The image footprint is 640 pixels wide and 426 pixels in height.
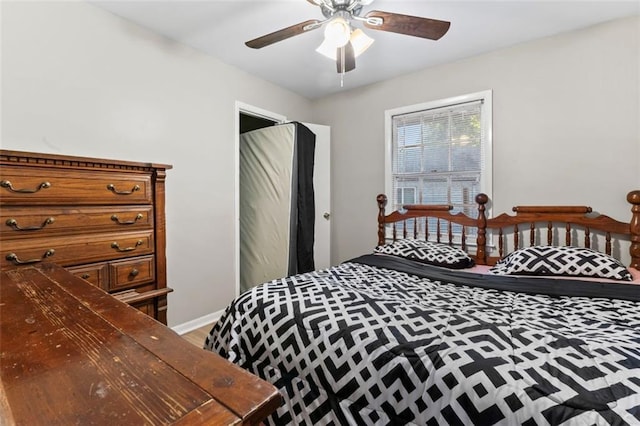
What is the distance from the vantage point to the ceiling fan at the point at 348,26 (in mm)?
1623

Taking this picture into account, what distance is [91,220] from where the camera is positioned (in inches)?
60.2

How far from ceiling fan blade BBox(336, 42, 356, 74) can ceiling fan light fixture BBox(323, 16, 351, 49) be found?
81 mm

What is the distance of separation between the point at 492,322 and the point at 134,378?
3.95 feet

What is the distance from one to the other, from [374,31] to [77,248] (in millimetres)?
2439

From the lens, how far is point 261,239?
333cm

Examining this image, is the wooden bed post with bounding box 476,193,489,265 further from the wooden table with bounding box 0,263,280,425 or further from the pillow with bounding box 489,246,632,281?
the wooden table with bounding box 0,263,280,425

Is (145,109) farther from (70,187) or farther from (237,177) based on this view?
(70,187)

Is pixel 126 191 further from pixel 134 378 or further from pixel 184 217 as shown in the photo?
pixel 134 378

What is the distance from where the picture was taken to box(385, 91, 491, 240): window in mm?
2836

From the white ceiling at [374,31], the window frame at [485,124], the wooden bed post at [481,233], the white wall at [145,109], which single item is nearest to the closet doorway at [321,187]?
the white wall at [145,109]

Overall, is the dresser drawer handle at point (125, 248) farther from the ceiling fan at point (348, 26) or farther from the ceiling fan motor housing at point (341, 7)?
the ceiling fan motor housing at point (341, 7)

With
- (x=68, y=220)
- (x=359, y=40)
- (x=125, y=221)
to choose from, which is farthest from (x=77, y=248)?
(x=359, y=40)

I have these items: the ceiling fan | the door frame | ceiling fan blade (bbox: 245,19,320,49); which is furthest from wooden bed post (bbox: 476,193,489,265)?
the door frame

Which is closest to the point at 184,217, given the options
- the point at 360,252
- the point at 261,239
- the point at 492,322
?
the point at 261,239
